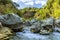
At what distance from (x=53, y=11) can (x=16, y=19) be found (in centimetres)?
5482

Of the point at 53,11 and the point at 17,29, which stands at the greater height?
the point at 53,11

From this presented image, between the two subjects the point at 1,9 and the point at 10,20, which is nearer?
the point at 10,20

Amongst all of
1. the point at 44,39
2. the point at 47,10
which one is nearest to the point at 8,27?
the point at 44,39

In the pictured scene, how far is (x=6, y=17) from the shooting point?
2078 inches

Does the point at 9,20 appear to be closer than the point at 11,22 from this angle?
No

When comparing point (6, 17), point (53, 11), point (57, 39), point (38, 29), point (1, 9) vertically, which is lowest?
point (57, 39)

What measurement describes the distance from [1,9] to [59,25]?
2190cm

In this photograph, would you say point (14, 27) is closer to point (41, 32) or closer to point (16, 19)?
point (16, 19)

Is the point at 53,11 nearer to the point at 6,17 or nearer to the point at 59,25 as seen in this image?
the point at 59,25

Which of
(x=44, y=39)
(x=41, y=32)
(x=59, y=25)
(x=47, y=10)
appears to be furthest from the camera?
(x=47, y=10)

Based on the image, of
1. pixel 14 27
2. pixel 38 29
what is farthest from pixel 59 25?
pixel 14 27

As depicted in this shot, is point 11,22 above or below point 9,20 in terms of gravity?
below

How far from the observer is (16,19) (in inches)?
2104

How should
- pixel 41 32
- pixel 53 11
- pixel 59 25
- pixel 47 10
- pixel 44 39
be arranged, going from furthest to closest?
pixel 47 10, pixel 53 11, pixel 59 25, pixel 41 32, pixel 44 39
